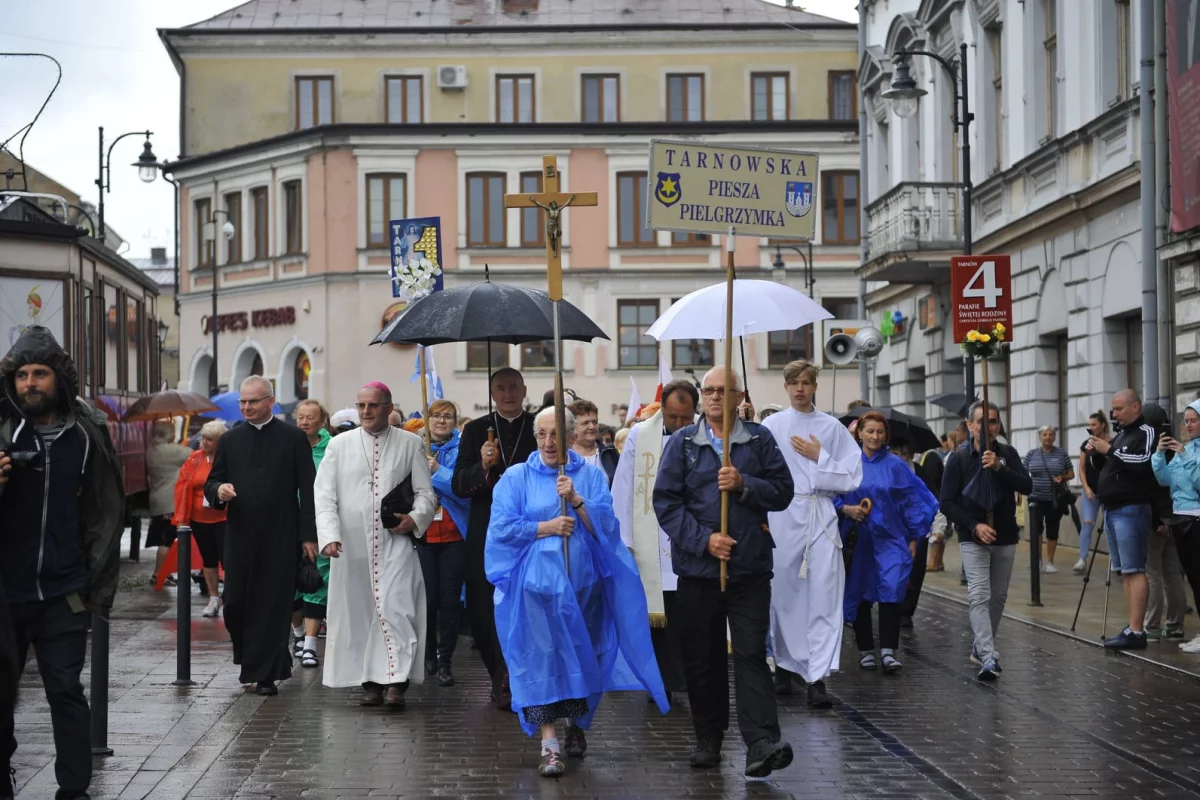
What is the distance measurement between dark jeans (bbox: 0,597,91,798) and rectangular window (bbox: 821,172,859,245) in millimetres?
44883

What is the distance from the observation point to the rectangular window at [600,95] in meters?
54.7

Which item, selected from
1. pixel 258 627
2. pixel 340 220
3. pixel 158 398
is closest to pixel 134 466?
pixel 158 398

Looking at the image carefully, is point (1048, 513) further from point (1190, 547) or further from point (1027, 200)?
point (1190, 547)

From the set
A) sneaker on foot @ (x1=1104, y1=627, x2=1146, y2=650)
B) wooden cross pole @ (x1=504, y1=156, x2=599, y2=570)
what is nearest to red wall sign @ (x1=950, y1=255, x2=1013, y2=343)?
sneaker on foot @ (x1=1104, y1=627, x2=1146, y2=650)

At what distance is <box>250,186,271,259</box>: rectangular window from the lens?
174 feet

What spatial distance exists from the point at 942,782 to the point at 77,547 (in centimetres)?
396

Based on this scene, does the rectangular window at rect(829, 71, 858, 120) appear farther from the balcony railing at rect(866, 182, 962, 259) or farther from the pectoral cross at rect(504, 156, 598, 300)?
the pectoral cross at rect(504, 156, 598, 300)

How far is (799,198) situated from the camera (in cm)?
960

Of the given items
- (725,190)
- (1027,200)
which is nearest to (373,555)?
(725,190)

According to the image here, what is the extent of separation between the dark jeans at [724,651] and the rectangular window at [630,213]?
42.8m

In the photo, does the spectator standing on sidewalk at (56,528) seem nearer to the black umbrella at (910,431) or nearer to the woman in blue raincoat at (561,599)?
the woman in blue raincoat at (561,599)

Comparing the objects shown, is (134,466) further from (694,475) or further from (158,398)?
(694,475)

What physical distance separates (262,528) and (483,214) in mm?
40381

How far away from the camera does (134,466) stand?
22.4 m
